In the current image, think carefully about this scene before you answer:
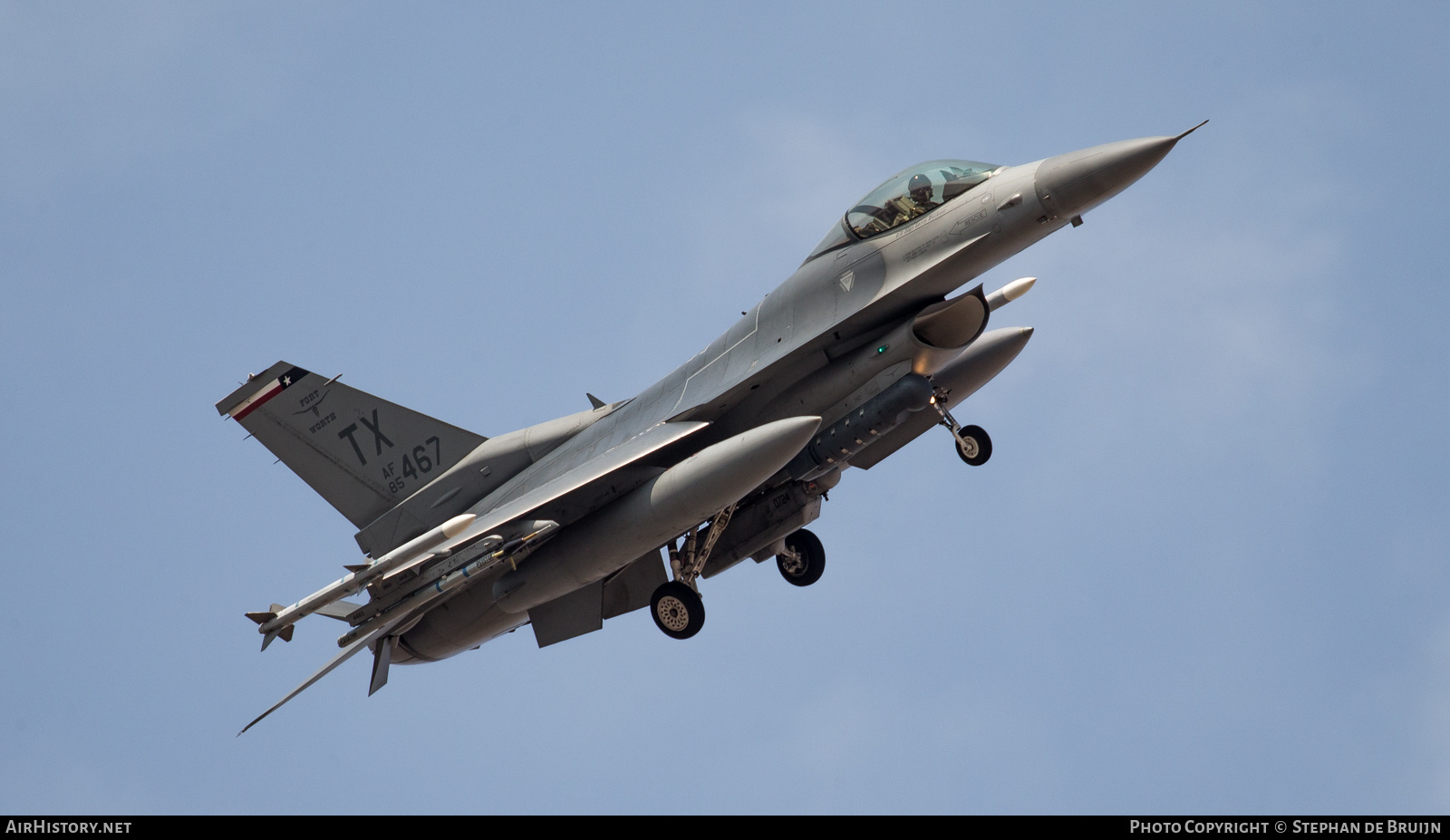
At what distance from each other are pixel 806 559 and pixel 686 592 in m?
2.21

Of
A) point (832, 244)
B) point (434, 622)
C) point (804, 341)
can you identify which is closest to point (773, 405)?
point (804, 341)

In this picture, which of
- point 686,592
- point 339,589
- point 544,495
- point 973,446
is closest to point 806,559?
point 686,592

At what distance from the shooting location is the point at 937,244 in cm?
1580

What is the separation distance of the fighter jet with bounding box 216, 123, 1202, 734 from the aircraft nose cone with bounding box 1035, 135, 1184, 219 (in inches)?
0.9

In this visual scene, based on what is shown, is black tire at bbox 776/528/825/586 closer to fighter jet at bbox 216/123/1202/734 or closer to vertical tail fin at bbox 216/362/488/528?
fighter jet at bbox 216/123/1202/734

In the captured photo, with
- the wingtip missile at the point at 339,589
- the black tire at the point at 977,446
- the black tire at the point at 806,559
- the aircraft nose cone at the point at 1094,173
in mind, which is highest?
the aircraft nose cone at the point at 1094,173

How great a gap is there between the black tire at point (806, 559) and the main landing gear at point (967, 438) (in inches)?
125

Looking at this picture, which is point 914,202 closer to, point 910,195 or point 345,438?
point 910,195

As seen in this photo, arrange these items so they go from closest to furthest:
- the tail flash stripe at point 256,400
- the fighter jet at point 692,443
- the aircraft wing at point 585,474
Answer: the fighter jet at point 692,443 → the aircraft wing at point 585,474 → the tail flash stripe at point 256,400

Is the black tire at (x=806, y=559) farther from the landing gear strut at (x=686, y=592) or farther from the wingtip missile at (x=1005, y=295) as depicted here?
the wingtip missile at (x=1005, y=295)

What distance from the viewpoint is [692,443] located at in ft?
56.3

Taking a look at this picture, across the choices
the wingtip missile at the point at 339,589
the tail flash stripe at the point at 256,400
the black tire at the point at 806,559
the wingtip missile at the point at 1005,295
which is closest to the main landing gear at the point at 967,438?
the wingtip missile at the point at 1005,295

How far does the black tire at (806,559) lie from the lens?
18.9 meters

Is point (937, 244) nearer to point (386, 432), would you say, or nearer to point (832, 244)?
point (832, 244)
